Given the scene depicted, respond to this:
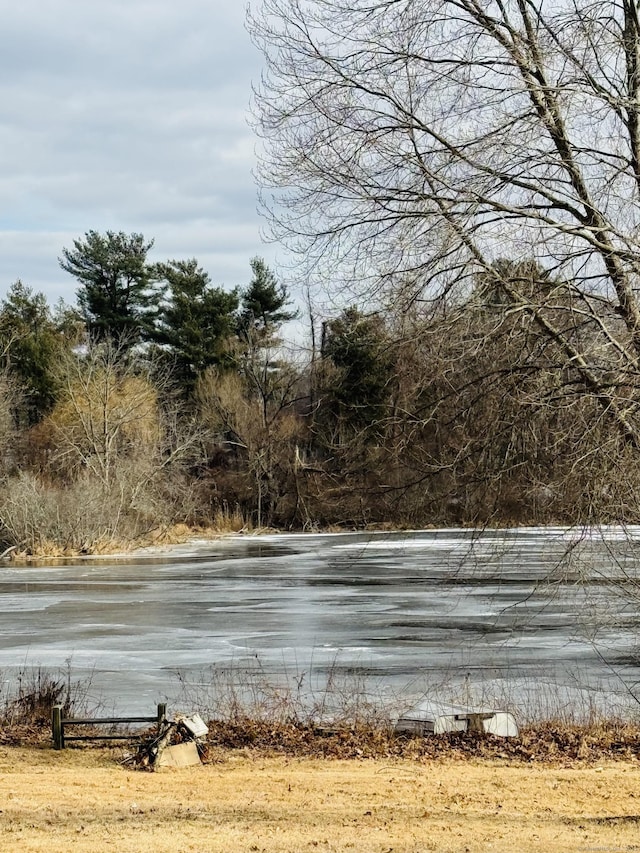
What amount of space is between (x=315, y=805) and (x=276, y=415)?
5070 cm

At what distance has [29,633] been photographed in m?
18.3

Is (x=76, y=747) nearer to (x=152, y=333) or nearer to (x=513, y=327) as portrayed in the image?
(x=513, y=327)

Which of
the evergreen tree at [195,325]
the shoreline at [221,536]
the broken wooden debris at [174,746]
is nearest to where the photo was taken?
the broken wooden debris at [174,746]

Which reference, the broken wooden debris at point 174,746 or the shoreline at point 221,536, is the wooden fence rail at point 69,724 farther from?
the shoreline at point 221,536

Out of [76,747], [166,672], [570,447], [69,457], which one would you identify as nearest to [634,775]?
[570,447]

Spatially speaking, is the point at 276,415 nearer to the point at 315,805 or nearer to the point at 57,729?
the point at 57,729

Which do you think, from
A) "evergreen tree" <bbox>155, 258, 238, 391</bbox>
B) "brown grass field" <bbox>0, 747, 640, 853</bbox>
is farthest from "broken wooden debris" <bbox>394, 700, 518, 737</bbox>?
"evergreen tree" <bbox>155, 258, 238, 391</bbox>

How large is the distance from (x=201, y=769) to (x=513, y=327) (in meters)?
4.59

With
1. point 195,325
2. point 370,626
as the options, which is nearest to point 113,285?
point 195,325

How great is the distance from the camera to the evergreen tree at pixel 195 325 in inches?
2356

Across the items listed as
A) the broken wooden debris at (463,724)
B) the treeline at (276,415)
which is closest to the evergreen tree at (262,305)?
the treeline at (276,415)

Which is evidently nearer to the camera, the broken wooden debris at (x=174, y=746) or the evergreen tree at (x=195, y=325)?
the broken wooden debris at (x=174, y=746)

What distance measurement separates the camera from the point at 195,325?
59.7 meters

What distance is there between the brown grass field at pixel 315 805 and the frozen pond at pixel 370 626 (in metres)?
2.03
